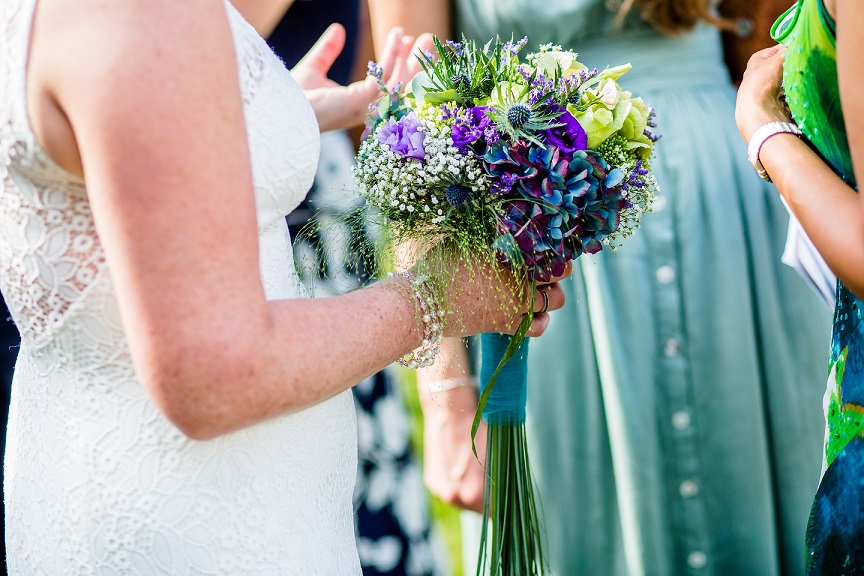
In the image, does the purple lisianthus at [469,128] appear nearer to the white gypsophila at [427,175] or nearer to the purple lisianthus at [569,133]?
the white gypsophila at [427,175]

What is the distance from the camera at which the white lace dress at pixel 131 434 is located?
124 cm

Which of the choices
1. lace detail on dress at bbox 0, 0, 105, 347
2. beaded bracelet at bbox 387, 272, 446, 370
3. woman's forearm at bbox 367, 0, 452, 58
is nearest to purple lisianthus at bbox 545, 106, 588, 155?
beaded bracelet at bbox 387, 272, 446, 370

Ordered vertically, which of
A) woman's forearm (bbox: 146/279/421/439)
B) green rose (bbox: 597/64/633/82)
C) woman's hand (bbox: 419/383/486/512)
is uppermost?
green rose (bbox: 597/64/633/82)

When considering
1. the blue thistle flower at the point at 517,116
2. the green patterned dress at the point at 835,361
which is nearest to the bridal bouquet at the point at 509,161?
the blue thistle flower at the point at 517,116

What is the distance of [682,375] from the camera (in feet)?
7.98

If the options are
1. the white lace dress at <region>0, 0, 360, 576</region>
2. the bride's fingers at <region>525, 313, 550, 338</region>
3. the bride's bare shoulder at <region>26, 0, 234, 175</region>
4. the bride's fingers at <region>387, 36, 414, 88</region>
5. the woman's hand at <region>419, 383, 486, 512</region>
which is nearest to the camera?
the bride's bare shoulder at <region>26, 0, 234, 175</region>

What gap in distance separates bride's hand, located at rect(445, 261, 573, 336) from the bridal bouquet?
0.02 m

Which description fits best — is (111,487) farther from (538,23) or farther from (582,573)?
(538,23)

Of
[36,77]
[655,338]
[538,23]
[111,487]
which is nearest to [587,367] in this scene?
[655,338]

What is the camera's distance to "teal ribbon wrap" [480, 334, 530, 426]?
1.79 meters

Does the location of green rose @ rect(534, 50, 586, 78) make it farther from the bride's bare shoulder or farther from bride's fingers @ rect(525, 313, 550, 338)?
the bride's bare shoulder

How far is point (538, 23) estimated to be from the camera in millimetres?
2465

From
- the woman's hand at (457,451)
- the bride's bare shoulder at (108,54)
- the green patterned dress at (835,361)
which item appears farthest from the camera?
the woman's hand at (457,451)

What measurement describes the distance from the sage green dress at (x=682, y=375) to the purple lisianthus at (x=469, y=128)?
1.05m
